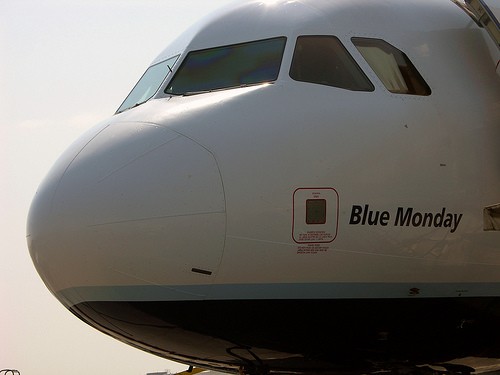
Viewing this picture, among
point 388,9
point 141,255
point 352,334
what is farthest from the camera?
point 388,9

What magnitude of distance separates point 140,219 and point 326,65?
8.82ft

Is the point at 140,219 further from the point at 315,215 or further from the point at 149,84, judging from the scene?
the point at 149,84

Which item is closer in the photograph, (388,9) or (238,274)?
(238,274)

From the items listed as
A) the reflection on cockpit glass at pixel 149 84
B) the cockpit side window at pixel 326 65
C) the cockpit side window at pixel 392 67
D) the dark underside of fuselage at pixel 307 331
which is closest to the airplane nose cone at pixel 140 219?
the dark underside of fuselage at pixel 307 331

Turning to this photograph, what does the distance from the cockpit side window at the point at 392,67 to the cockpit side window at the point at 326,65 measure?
0.19 metres

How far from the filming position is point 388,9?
515 inches

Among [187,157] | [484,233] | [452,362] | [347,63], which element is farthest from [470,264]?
[187,157]

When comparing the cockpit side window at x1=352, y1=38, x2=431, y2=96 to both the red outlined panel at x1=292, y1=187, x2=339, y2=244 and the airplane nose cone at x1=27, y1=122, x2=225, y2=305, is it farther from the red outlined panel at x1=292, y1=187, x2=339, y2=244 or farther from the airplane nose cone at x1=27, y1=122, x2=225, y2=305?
the airplane nose cone at x1=27, y1=122, x2=225, y2=305

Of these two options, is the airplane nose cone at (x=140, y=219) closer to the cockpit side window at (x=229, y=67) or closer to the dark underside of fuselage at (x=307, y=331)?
the dark underside of fuselage at (x=307, y=331)

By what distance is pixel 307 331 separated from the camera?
471 inches

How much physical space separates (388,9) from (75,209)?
4163 millimetres

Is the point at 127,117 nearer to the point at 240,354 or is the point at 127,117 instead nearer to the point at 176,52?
the point at 176,52

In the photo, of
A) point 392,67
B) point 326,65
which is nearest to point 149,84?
point 326,65

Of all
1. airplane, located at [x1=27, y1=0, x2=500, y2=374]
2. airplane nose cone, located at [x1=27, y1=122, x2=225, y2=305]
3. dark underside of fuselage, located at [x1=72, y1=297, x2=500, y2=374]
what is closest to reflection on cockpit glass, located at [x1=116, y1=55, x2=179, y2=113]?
airplane, located at [x1=27, y1=0, x2=500, y2=374]
